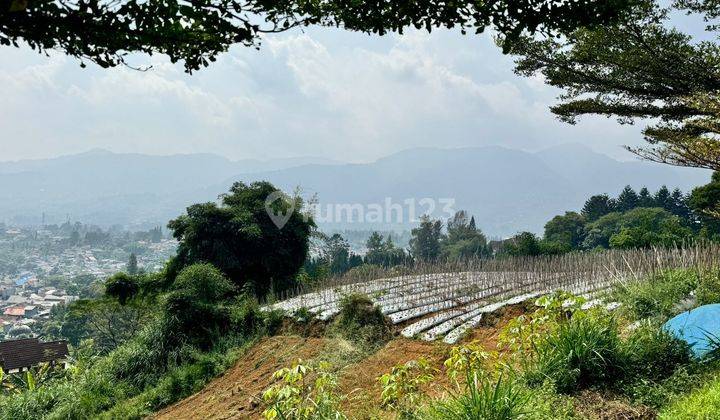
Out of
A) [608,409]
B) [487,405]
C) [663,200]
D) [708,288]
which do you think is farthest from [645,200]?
[487,405]

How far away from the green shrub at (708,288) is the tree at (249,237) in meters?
9.76

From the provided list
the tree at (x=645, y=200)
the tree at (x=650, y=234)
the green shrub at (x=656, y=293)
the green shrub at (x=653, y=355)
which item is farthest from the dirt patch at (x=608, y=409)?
the tree at (x=645, y=200)

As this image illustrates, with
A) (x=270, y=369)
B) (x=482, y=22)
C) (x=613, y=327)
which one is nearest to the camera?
(x=482, y=22)

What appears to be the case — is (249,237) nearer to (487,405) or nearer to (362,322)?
(362,322)

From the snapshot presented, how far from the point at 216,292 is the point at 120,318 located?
12025mm

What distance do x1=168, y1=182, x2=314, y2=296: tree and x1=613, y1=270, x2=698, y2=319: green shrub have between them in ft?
29.9

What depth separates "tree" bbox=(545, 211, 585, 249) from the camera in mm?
39812

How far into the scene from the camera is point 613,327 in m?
4.45

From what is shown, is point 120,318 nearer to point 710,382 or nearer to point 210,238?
point 210,238

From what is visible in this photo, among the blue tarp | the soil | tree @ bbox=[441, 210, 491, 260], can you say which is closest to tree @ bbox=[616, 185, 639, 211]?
tree @ bbox=[441, 210, 491, 260]

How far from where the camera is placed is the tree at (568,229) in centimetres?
3981

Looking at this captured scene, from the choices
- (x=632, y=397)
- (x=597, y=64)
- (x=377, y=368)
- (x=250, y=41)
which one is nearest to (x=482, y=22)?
(x=250, y=41)

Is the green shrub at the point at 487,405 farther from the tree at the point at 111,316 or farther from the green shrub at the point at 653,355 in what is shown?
the tree at the point at 111,316

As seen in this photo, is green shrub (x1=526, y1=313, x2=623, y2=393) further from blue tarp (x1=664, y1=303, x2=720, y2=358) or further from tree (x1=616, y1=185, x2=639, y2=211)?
tree (x1=616, y1=185, x2=639, y2=211)
